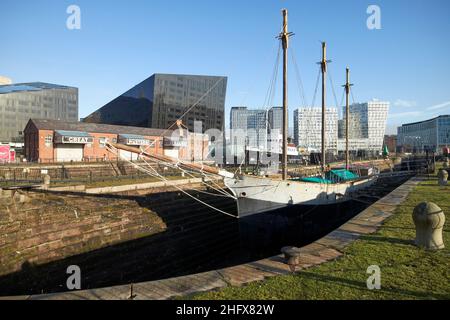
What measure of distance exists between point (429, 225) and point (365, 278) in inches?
124

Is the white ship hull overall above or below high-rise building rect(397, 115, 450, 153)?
below

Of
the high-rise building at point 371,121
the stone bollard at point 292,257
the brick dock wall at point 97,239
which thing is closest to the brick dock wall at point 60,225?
the brick dock wall at point 97,239

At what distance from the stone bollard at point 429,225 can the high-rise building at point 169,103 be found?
5722 centimetres

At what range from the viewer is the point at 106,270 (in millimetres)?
12586

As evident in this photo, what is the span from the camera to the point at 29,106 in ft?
237

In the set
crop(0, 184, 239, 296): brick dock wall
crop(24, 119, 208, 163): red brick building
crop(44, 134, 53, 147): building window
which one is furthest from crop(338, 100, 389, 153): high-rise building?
crop(0, 184, 239, 296): brick dock wall

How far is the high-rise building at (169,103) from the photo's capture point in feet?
214

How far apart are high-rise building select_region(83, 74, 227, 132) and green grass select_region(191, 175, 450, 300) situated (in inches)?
2261

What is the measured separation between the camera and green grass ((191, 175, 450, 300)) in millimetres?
5246

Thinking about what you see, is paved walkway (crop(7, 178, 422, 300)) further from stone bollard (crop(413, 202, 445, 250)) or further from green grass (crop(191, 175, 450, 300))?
stone bollard (crop(413, 202, 445, 250))

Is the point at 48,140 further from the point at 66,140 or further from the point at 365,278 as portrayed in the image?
the point at 365,278

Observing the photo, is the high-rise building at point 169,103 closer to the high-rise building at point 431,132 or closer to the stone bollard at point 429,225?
the stone bollard at point 429,225
